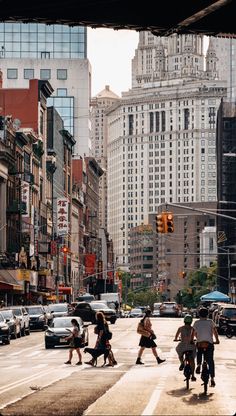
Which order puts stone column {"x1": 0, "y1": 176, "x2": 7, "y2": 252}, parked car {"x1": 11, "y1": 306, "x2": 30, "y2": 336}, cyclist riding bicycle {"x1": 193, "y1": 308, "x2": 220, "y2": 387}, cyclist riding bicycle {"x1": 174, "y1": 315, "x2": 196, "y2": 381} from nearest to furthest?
cyclist riding bicycle {"x1": 193, "y1": 308, "x2": 220, "y2": 387}, cyclist riding bicycle {"x1": 174, "y1": 315, "x2": 196, "y2": 381}, parked car {"x1": 11, "y1": 306, "x2": 30, "y2": 336}, stone column {"x1": 0, "y1": 176, "x2": 7, "y2": 252}

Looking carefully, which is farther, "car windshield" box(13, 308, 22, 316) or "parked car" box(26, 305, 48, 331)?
"parked car" box(26, 305, 48, 331)

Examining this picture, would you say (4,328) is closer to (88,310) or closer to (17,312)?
(17,312)

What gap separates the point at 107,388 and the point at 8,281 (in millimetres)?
73851

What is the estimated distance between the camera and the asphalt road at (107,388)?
1074 inches

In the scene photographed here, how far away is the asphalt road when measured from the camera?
2728cm

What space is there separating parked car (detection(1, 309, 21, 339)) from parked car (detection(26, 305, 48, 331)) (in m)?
9.46

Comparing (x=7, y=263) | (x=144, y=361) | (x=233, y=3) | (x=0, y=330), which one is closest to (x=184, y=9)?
(x=233, y=3)

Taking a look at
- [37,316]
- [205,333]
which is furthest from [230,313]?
[205,333]

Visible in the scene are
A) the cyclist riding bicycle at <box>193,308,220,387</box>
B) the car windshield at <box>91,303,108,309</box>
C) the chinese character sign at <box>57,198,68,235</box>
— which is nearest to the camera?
the cyclist riding bicycle at <box>193,308,220,387</box>

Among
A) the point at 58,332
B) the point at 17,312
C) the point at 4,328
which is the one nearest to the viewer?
the point at 58,332

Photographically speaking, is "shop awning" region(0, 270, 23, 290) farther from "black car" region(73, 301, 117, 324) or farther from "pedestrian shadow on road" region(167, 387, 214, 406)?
"pedestrian shadow on road" region(167, 387, 214, 406)

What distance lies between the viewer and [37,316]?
84.1m

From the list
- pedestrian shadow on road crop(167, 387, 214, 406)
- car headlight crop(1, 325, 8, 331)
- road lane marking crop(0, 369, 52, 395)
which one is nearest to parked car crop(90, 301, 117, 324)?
car headlight crop(1, 325, 8, 331)

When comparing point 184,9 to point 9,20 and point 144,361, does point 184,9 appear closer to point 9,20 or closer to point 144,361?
point 9,20
